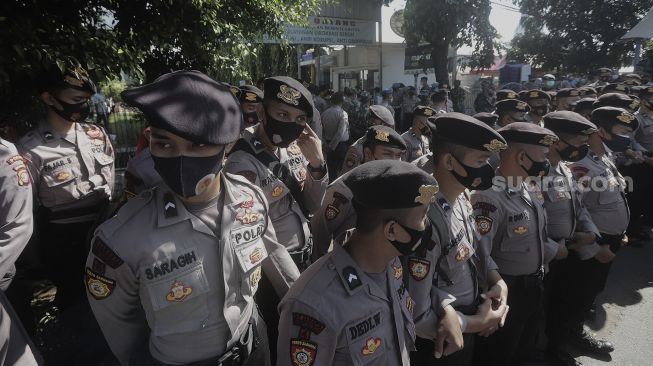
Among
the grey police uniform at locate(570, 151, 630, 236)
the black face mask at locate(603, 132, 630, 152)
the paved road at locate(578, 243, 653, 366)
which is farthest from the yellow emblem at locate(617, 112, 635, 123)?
the paved road at locate(578, 243, 653, 366)

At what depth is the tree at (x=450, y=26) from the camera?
49.5 ft

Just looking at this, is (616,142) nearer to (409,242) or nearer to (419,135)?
(419,135)

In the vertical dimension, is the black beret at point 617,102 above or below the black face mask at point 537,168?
above

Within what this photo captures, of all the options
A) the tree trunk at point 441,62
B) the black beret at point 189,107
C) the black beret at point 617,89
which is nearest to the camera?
the black beret at point 189,107

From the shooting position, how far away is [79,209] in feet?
10.8

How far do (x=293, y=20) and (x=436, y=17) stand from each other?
11104 mm

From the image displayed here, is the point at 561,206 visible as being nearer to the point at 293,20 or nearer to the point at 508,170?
the point at 508,170

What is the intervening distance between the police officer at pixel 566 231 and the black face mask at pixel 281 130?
215cm

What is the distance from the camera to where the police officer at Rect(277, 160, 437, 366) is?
1572mm

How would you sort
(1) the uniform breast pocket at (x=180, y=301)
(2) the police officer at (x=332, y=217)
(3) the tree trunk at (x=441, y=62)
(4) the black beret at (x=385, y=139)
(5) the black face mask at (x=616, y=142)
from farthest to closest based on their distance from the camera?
(3) the tree trunk at (x=441, y=62), (5) the black face mask at (x=616, y=142), (4) the black beret at (x=385, y=139), (2) the police officer at (x=332, y=217), (1) the uniform breast pocket at (x=180, y=301)

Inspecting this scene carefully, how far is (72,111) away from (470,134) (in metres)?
2.98

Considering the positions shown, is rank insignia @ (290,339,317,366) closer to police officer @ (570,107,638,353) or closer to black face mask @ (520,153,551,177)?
black face mask @ (520,153,551,177)

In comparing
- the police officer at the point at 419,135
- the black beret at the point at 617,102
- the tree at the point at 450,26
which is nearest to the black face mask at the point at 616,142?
the black beret at the point at 617,102

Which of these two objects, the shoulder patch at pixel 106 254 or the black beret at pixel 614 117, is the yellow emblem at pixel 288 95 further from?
the black beret at pixel 614 117
